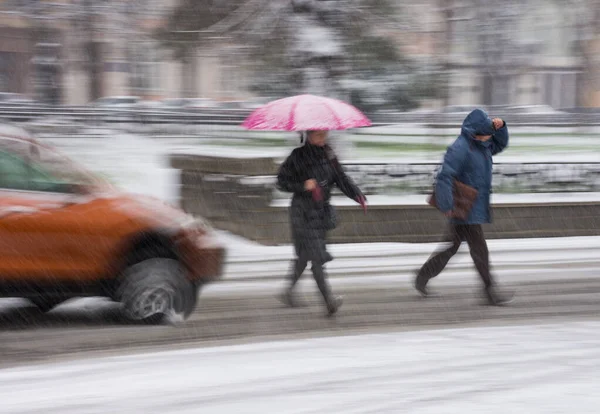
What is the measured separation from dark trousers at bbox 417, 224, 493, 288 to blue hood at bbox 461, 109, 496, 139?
80 centimetres

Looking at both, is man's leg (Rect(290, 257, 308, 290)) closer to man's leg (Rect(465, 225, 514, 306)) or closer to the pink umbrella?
the pink umbrella

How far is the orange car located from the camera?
24.0 feet

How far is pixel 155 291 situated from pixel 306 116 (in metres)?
1.78

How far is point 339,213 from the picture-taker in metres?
13.1

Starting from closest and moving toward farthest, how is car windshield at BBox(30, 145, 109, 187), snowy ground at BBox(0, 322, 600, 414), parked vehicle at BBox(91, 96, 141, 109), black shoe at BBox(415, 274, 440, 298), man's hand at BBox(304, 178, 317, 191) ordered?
snowy ground at BBox(0, 322, 600, 414) < car windshield at BBox(30, 145, 109, 187) < man's hand at BBox(304, 178, 317, 191) < black shoe at BBox(415, 274, 440, 298) < parked vehicle at BBox(91, 96, 141, 109)

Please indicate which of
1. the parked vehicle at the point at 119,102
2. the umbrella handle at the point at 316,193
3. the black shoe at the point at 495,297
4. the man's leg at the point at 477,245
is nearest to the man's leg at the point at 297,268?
the umbrella handle at the point at 316,193

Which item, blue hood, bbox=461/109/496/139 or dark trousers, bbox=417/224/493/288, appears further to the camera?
dark trousers, bbox=417/224/493/288

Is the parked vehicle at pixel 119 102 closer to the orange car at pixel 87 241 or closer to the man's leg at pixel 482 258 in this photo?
the man's leg at pixel 482 258

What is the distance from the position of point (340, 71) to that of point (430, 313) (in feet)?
36.4

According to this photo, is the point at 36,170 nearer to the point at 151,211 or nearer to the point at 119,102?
the point at 151,211

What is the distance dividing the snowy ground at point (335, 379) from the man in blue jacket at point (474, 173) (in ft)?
4.69

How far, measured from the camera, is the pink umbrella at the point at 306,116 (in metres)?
7.81

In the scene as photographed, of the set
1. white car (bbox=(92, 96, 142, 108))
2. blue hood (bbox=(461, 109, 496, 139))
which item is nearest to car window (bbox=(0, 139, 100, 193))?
blue hood (bbox=(461, 109, 496, 139))

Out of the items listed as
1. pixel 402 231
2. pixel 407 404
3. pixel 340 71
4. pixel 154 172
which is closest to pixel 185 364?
pixel 407 404
